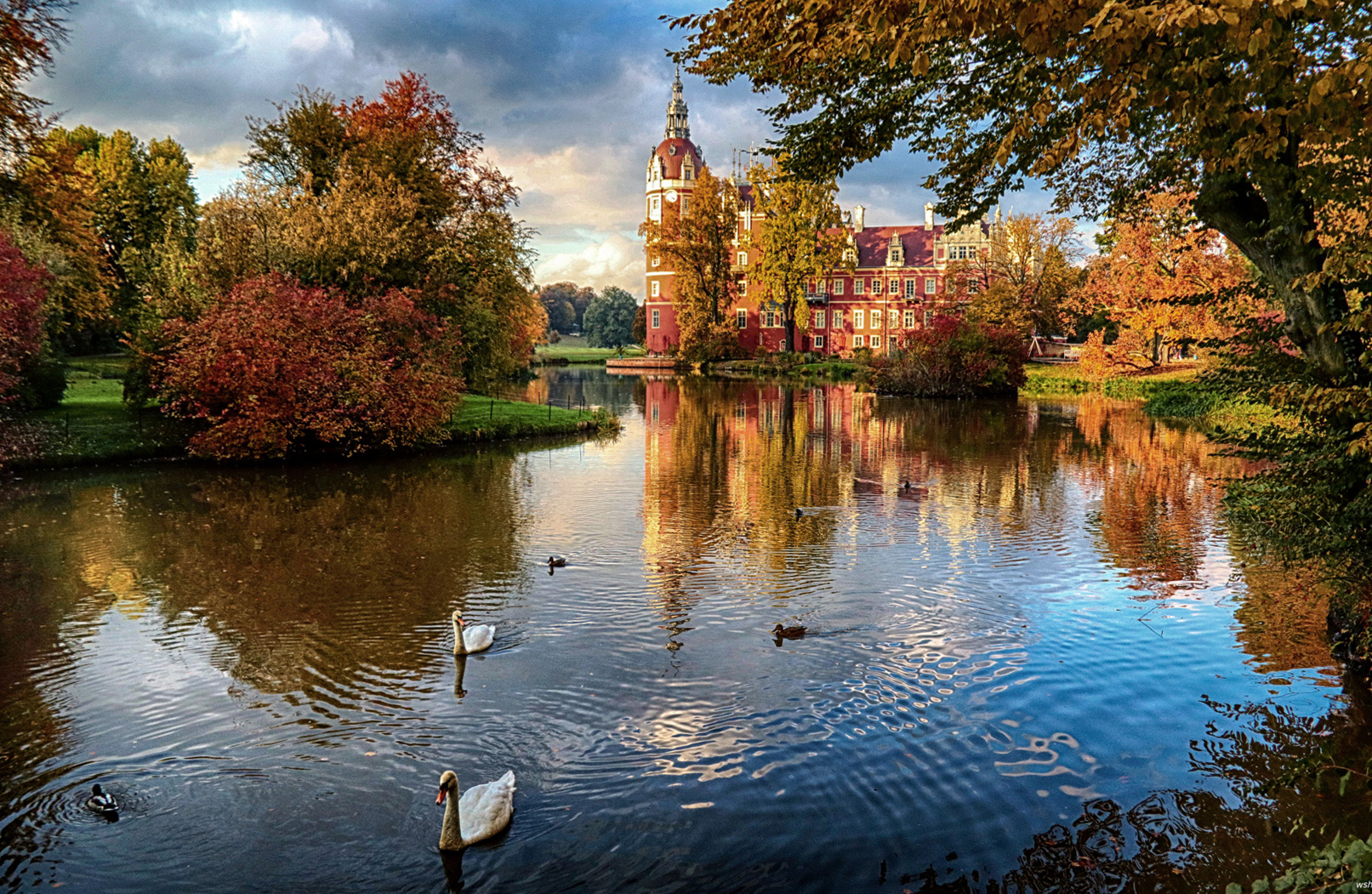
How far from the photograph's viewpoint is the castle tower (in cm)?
8656

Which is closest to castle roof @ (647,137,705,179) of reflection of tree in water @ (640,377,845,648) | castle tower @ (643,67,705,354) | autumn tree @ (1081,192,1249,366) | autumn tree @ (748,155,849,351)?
castle tower @ (643,67,705,354)

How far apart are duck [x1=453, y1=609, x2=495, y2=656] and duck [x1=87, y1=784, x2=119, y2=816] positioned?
3.53 meters

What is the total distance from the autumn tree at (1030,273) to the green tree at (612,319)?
69257 millimetres

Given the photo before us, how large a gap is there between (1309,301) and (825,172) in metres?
5.83

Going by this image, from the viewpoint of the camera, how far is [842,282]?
272ft

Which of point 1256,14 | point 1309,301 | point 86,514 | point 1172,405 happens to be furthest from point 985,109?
point 1172,405

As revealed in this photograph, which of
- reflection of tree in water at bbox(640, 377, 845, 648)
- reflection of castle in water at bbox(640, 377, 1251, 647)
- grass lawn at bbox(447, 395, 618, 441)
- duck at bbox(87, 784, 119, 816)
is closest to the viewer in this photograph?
duck at bbox(87, 784, 119, 816)

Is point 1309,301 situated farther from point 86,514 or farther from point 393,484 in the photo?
point 86,514

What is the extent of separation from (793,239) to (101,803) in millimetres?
64893

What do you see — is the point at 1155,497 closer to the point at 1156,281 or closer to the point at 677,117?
the point at 1156,281

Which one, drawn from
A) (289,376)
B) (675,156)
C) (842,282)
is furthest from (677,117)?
(289,376)

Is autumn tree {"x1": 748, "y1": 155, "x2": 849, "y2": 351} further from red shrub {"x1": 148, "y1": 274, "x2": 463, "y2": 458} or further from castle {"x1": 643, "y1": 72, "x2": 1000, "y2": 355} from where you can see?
red shrub {"x1": 148, "y1": 274, "x2": 463, "y2": 458}

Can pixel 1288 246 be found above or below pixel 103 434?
above

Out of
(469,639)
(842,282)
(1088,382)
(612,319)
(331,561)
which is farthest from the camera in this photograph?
(612,319)
